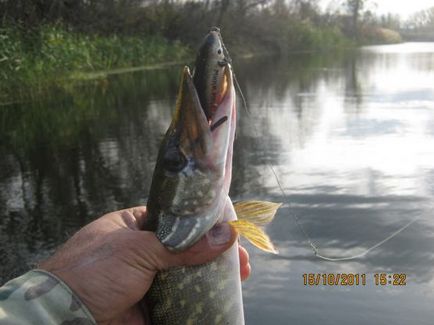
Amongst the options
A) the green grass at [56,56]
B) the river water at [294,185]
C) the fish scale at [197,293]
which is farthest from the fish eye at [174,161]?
the green grass at [56,56]

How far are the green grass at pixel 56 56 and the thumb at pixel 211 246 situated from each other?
46.3 feet

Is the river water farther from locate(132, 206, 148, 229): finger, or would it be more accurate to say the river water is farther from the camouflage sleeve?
the camouflage sleeve

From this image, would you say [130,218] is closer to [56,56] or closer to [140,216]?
[140,216]

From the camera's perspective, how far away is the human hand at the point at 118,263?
198 cm

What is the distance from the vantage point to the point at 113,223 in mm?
2189

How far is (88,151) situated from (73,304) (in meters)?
7.46

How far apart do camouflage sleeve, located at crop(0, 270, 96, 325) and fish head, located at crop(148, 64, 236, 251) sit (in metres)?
0.39

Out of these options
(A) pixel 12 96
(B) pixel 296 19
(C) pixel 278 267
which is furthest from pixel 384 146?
(B) pixel 296 19

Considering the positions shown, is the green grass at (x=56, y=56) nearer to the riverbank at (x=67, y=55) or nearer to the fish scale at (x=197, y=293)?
the riverbank at (x=67, y=55)

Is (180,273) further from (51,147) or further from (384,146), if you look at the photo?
(51,147)

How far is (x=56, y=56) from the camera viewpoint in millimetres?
19250

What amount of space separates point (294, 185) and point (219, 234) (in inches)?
191

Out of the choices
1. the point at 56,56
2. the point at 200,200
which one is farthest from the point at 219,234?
the point at 56,56

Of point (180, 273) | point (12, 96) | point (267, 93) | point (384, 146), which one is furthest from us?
point (267, 93)
